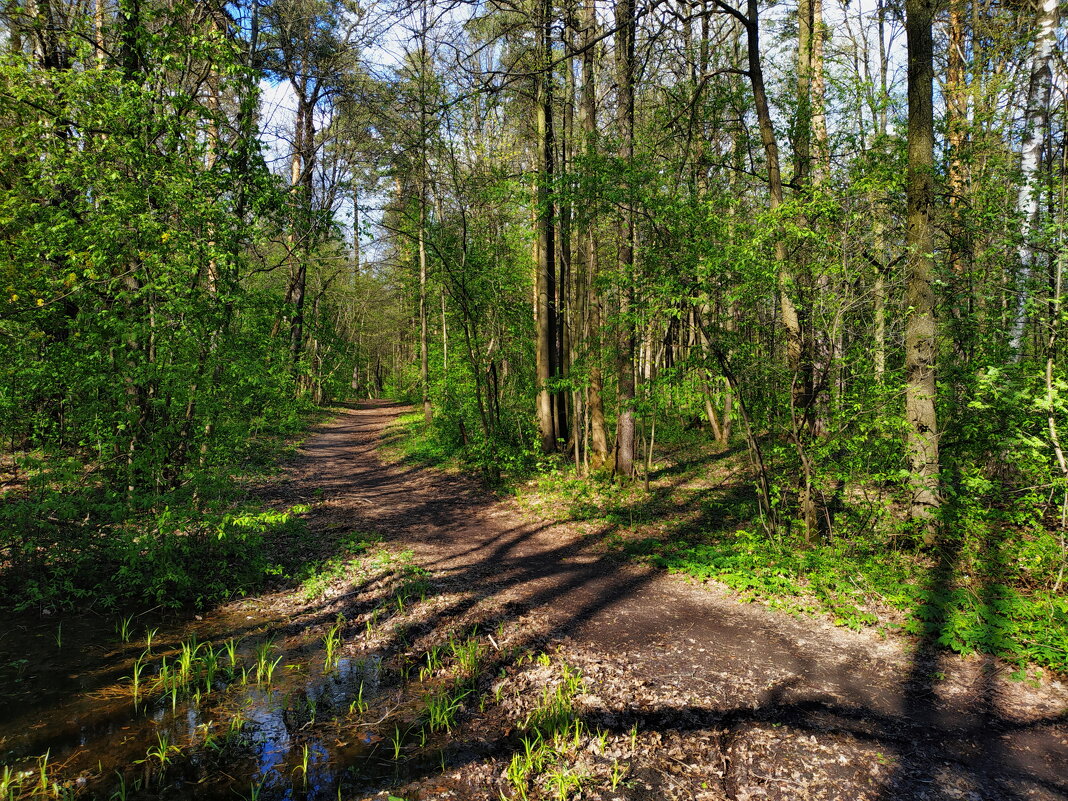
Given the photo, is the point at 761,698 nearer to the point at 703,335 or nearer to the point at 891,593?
the point at 891,593

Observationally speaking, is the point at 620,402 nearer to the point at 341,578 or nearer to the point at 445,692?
the point at 341,578

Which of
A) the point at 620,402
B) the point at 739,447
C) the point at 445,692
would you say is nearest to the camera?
the point at 445,692

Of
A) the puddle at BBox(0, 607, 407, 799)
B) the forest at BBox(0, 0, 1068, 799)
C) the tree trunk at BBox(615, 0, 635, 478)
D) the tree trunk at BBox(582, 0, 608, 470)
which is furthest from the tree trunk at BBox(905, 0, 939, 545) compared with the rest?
the puddle at BBox(0, 607, 407, 799)

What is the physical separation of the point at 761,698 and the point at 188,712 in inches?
174

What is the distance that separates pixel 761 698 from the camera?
4.29 m

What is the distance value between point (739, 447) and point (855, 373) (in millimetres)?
7258

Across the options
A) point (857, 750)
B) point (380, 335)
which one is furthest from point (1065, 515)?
point (380, 335)

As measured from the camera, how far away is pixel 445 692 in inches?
177

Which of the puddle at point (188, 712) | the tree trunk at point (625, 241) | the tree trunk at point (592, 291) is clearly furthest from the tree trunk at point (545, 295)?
the puddle at point (188, 712)

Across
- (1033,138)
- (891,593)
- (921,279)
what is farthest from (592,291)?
→ (891,593)

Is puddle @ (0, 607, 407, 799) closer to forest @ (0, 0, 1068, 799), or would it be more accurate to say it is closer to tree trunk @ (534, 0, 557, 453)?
forest @ (0, 0, 1068, 799)

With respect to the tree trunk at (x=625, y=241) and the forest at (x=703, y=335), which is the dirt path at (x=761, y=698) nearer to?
the forest at (x=703, y=335)

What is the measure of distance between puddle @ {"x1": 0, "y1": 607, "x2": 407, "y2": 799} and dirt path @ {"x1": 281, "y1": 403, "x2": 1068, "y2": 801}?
89cm

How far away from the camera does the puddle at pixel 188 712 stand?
3.61 metres
